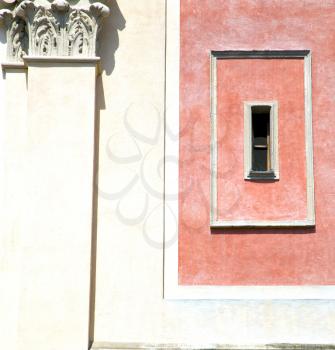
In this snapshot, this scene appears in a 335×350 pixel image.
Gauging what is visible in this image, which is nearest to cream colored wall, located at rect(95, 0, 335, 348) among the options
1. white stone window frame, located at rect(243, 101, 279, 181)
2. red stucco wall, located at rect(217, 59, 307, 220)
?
red stucco wall, located at rect(217, 59, 307, 220)

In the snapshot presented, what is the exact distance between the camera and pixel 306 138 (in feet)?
32.6

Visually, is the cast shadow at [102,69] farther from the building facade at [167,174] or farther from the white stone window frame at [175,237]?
the white stone window frame at [175,237]

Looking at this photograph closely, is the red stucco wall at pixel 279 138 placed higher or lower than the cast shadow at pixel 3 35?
lower

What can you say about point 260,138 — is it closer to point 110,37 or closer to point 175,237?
point 175,237

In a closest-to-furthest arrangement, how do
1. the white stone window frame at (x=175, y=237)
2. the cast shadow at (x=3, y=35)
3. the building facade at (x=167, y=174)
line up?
the building facade at (x=167, y=174) → the white stone window frame at (x=175, y=237) → the cast shadow at (x=3, y=35)

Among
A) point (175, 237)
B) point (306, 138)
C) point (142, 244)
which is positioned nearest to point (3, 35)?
point (142, 244)

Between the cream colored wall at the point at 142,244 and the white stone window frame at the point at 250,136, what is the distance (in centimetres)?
108

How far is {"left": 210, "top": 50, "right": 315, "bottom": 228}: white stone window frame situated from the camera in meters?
9.74

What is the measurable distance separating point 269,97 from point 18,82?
3.25 metres

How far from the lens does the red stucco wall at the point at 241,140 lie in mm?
9688

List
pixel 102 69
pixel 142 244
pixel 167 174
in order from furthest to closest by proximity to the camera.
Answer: pixel 102 69 < pixel 167 174 < pixel 142 244

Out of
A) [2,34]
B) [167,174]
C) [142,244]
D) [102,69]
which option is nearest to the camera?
[142,244]

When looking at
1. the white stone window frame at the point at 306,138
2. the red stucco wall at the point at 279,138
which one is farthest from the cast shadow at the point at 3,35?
the red stucco wall at the point at 279,138

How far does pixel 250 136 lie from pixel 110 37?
7.34 feet
